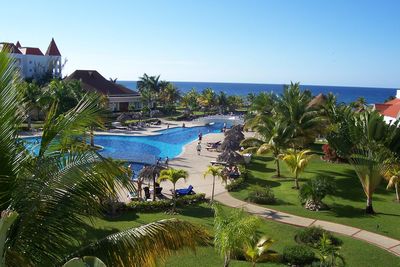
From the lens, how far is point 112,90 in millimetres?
67688

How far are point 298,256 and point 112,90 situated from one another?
57.3 m

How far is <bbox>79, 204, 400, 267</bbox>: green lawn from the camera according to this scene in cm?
1395

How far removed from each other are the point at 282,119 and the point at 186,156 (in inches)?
374

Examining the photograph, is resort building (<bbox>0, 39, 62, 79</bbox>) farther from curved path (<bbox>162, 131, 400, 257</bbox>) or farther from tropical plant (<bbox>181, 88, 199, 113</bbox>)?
curved path (<bbox>162, 131, 400, 257</bbox>)

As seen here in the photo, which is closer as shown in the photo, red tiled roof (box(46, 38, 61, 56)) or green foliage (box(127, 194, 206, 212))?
green foliage (box(127, 194, 206, 212))

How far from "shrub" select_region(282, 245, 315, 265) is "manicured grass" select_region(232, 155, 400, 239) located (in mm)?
4739

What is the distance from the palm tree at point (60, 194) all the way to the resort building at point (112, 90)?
5977cm

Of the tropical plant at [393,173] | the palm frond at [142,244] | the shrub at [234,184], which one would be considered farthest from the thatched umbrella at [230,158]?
the palm frond at [142,244]

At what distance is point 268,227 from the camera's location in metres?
17.7

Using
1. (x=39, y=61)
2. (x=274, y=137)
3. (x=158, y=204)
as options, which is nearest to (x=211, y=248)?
(x=158, y=204)

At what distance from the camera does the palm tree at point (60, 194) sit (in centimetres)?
524

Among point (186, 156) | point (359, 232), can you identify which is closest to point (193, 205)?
point (359, 232)

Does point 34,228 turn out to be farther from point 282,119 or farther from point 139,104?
point 139,104

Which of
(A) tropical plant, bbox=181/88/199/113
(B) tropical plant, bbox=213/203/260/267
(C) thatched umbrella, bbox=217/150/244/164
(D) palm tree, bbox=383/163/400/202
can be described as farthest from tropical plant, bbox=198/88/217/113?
(B) tropical plant, bbox=213/203/260/267
